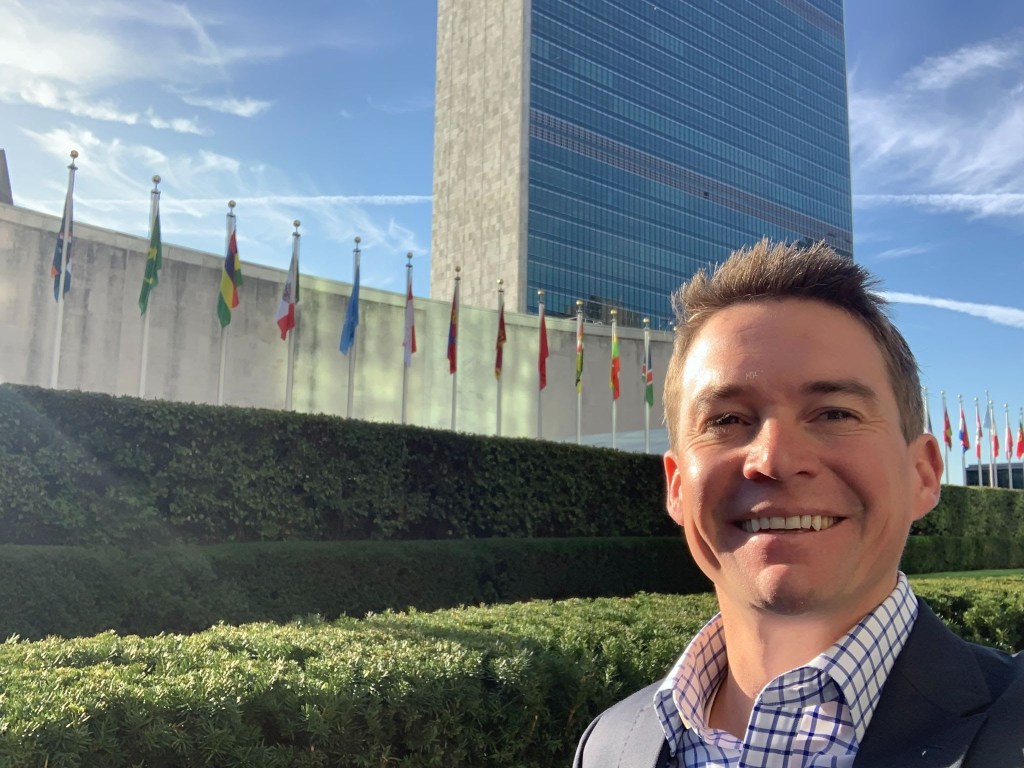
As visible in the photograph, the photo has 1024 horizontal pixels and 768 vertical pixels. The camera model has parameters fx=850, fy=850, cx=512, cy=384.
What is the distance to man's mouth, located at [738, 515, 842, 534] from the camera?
1.26 meters

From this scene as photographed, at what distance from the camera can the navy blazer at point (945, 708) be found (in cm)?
113

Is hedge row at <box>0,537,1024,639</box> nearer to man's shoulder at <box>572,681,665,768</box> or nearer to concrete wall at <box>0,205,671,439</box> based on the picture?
man's shoulder at <box>572,681,665,768</box>

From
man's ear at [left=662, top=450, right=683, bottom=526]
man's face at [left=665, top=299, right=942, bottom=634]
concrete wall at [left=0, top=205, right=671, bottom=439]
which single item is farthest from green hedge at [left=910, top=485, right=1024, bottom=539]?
man's face at [left=665, top=299, right=942, bottom=634]

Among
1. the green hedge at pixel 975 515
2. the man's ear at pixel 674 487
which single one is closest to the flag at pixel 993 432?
the green hedge at pixel 975 515

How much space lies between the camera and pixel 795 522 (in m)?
1.26

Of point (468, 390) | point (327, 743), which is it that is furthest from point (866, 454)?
point (468, 390)

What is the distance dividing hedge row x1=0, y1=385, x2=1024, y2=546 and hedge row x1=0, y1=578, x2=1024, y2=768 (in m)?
7.11

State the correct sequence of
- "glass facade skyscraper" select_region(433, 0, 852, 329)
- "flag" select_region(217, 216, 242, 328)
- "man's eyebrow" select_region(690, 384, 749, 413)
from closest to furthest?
"man's eyebrow" select_region(690, 384, 749, 413), "flag" select_region(217, 216, 242, 328), "glass facade skyscraper" select_region(433, 0, 852, 329)

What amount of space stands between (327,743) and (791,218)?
9919cm

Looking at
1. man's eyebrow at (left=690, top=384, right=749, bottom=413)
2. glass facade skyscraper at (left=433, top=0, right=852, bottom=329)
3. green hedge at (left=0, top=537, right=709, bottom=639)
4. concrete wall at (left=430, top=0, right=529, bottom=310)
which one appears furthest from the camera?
glass facade skyscraper at (left=433, top=0, right=852, bottom=329)

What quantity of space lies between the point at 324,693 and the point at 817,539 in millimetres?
2261

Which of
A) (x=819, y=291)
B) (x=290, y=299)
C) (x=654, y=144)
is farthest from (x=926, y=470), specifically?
(x=654, y=144)

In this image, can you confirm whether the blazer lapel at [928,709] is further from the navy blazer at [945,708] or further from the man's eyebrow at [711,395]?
the man's eyebrow at [711,395]

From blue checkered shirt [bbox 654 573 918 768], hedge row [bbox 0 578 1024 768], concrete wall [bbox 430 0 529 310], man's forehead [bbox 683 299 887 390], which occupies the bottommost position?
hedge row [bbox 0 578 1024 768]
